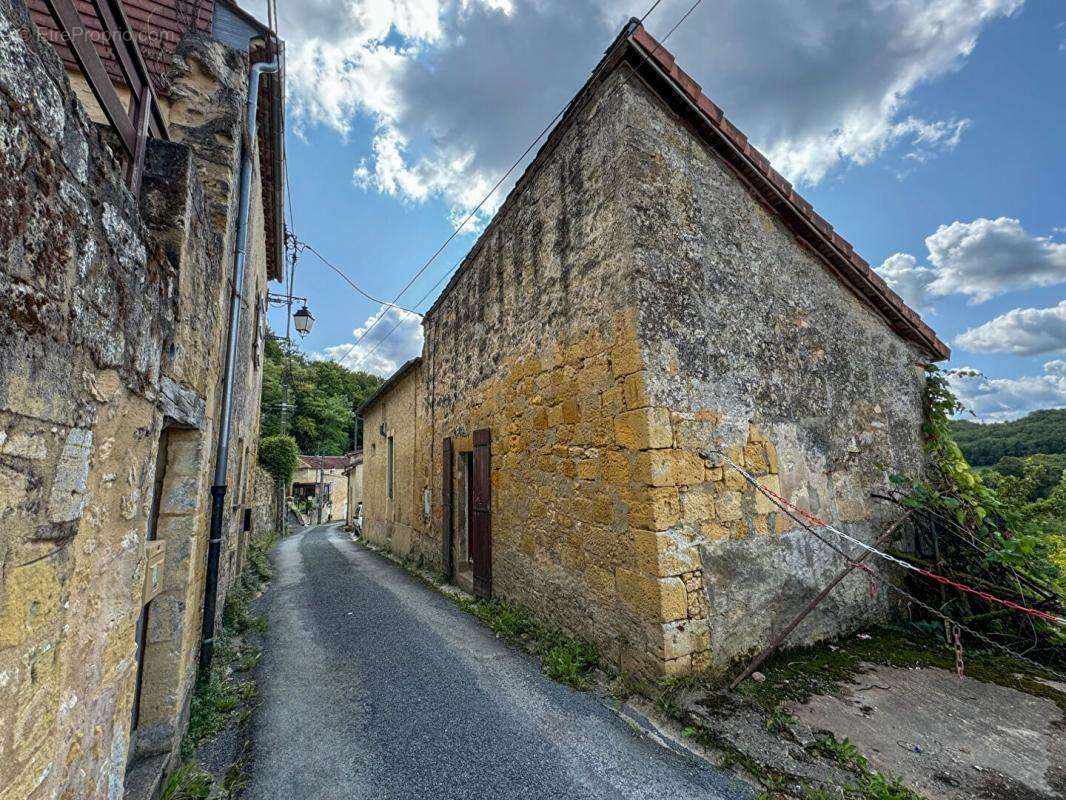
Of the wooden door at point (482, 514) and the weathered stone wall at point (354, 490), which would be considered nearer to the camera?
the wooden door at point (482, 514)

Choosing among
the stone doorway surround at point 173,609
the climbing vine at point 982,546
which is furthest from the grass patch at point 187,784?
the climbing vine at point 982,546

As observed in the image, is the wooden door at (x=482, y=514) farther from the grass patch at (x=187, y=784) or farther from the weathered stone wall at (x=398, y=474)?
the grass patch at (x=187, y=784)

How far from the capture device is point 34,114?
1.14 meters

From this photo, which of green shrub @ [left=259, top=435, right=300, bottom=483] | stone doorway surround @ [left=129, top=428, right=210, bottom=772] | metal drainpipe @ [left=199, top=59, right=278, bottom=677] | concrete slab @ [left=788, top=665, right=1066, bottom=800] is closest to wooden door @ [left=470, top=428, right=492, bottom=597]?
metal drainpipe @ [left=199, top=59, right=278, bottom=677]


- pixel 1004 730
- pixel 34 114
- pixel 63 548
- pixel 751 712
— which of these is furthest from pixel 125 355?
pixel 1004 730

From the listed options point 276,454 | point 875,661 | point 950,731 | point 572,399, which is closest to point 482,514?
point 572,399

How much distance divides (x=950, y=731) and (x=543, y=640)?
308 cm

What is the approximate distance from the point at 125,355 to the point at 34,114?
2.70 feet

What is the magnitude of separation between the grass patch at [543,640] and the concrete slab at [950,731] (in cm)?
158

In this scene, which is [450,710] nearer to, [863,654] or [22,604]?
[22,604]

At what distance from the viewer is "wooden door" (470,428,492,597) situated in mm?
6188

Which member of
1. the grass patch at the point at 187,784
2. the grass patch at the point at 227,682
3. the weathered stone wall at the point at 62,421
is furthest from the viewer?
the grass patch at the point at 227,682

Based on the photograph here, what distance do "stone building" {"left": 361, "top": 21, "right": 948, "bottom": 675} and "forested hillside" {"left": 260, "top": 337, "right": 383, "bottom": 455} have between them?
23865 millimetres

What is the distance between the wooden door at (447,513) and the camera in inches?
292
